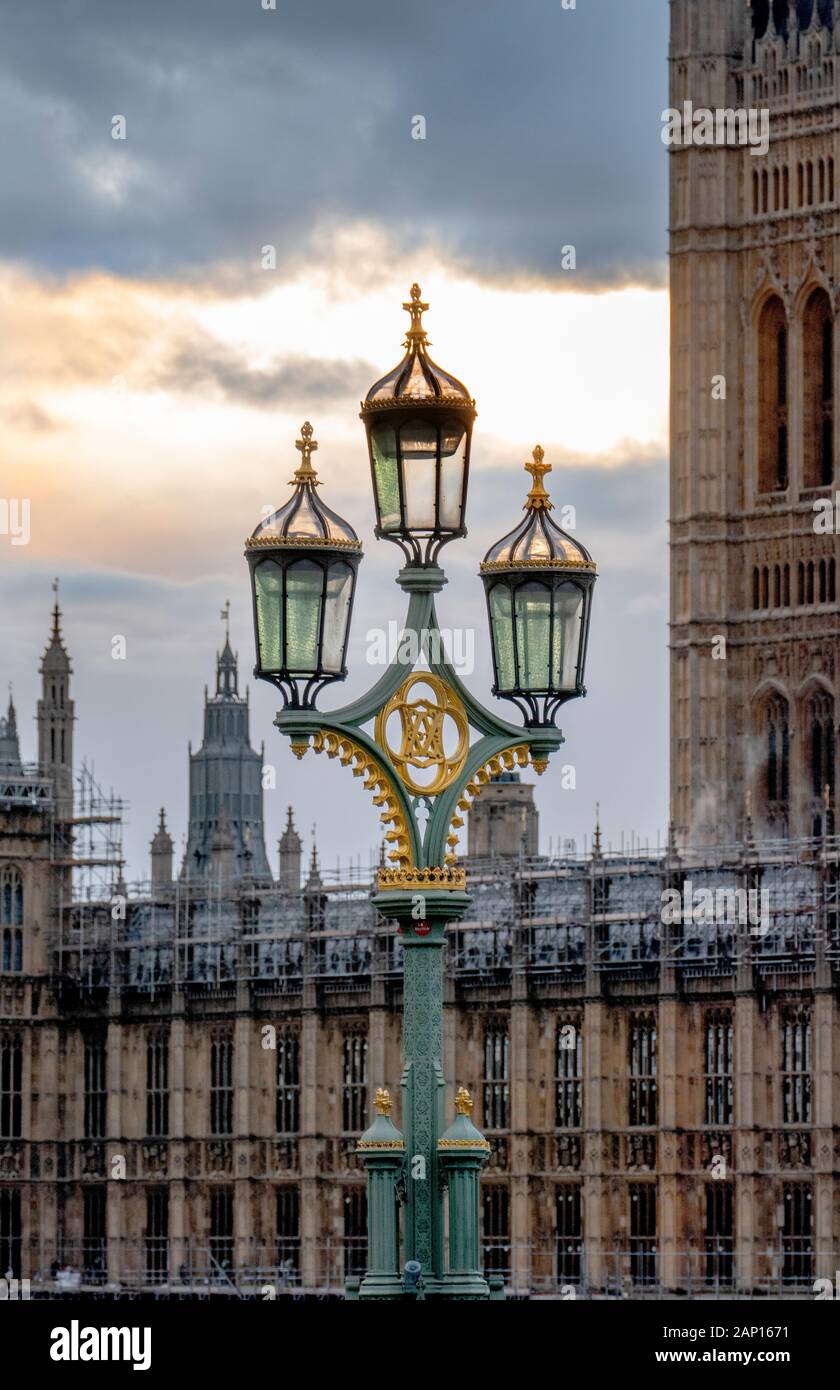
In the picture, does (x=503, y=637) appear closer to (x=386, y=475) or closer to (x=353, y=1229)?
(x=386, y=475)

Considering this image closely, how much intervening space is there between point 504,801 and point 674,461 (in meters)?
20.1

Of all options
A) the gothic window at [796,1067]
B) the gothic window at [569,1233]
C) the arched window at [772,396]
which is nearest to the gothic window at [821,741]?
the arched window at [772,396]

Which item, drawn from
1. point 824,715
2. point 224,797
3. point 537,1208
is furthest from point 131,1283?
point 224,797

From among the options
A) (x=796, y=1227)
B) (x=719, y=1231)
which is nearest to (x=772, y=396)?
(x=719, y=1231)

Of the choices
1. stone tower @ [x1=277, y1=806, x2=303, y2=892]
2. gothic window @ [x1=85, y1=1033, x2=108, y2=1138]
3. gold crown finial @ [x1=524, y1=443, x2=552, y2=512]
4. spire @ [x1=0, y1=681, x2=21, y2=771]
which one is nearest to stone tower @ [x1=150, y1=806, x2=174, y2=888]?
stone tower @ [x1=277, y1=806, x2=303, y2=892]

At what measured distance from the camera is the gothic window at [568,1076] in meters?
90.6

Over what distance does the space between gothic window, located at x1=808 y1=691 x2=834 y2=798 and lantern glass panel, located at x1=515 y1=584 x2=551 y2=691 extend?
322 feet

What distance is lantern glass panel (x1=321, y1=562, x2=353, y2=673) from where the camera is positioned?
24297 millimetres

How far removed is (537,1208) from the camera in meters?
90.7

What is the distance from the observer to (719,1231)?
87.1 meters

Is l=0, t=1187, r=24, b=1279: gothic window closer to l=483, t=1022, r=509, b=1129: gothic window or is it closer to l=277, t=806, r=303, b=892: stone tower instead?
l=277, t=806, r=303, b=892: stone tower

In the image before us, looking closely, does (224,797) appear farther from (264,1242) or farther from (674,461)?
(264,1242)

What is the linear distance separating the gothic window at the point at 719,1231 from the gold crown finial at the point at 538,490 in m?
61.1

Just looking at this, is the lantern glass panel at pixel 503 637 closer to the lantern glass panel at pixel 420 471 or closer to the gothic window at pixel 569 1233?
the lantern glass panel at pixel 420 471
